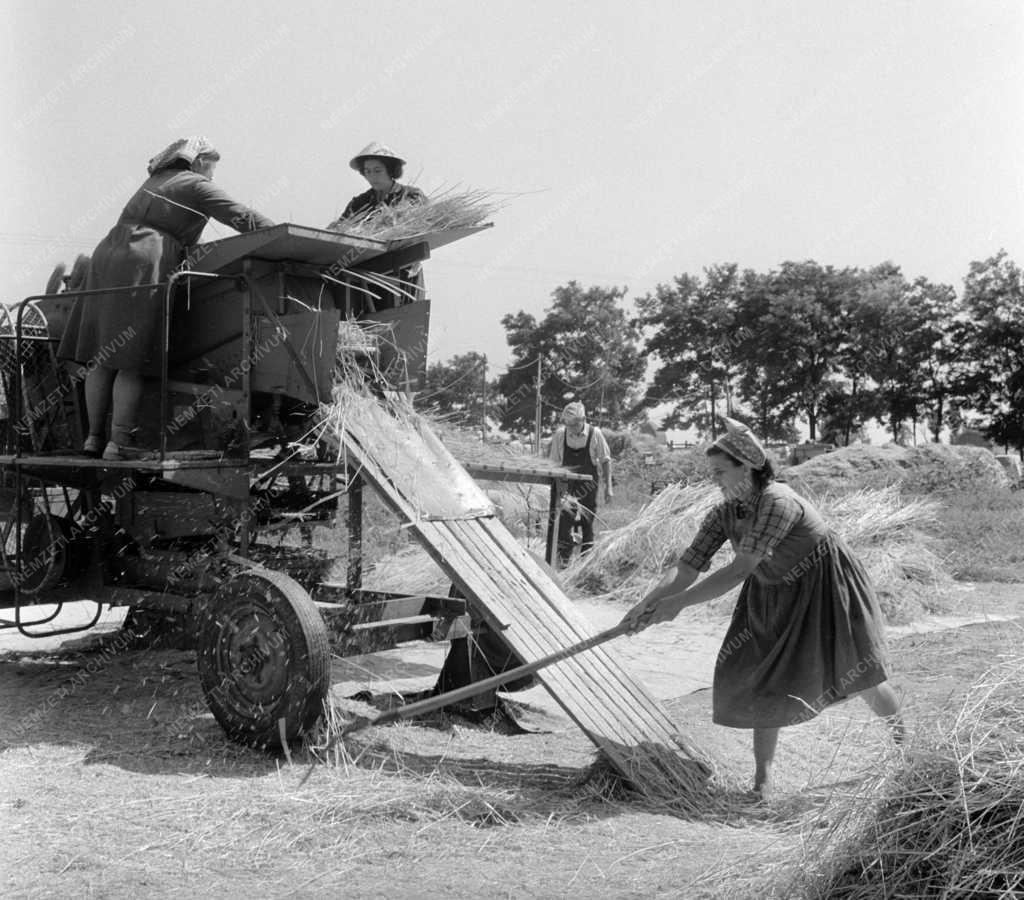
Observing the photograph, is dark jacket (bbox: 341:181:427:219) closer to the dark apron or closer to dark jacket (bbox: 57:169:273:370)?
dark jacket (bbox: 57:169:273:370)

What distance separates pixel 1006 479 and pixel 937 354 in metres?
17.2

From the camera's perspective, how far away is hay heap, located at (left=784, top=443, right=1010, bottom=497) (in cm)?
1658

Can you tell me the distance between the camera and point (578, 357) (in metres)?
35.0

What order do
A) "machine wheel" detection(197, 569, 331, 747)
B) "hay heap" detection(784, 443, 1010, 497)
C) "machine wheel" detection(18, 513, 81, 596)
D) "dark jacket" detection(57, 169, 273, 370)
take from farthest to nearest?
"hay heap" detection(784, 443, 1010, 497) → "machine wheel" detection(18, 513, 81, 596) → "dark jacket" detection(57, 169, 273, 370) → "machine wheel" detection(197, 569, 331, 747)

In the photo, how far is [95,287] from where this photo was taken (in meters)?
5.84

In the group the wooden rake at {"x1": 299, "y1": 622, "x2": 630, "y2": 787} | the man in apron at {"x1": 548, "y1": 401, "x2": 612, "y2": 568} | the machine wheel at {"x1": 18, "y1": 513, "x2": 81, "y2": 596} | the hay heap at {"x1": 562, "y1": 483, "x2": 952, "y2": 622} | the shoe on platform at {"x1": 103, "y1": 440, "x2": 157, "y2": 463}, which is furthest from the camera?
the man in apron at {"x1": 548, "y1": 401, "x2": 612, "y2": 568}

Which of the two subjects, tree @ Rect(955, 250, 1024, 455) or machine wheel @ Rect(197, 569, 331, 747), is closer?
machine wheel @ Rect(197, 569, 331, 747)

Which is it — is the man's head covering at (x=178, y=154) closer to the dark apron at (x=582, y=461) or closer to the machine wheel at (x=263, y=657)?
the machine wheel at (x=263, y=657)

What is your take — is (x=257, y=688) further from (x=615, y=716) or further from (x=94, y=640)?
(x=94, y=640)

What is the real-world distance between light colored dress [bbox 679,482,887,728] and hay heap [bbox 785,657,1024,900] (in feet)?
4.20

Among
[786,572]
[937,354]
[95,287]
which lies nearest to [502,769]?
[786,572]

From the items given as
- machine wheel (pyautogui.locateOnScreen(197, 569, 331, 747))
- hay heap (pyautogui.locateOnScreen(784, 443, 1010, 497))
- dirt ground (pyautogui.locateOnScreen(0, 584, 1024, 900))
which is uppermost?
hay heap (pyautogui.locateOnScreen(784, 443, 1010, 497))

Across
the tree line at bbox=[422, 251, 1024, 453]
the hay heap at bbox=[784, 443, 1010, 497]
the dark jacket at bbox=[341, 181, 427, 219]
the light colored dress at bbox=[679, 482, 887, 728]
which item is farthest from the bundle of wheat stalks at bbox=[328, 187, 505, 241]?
the tree line at bbox=[422, 251, 1024, 453]

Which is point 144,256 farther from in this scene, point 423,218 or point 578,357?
point 578,357
